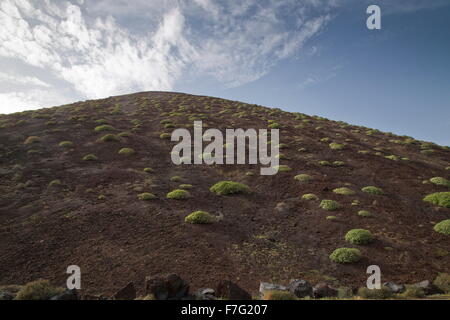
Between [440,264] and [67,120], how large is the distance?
52629mm

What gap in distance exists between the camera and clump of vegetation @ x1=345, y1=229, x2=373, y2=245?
16031 millimetres

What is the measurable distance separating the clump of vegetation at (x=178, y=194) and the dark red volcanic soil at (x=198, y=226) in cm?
55

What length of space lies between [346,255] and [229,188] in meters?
12.1

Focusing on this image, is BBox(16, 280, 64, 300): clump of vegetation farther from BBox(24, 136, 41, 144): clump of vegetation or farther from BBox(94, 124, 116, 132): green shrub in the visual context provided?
BBox(94, 124, 116, 132): green shrub

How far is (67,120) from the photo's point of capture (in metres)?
46.1

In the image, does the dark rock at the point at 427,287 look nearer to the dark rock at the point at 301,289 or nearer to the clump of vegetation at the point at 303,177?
the dark rock at the point at 301,289

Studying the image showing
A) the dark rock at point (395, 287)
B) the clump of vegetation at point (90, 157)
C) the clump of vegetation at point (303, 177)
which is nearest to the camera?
the dark rock at point (395, 287)

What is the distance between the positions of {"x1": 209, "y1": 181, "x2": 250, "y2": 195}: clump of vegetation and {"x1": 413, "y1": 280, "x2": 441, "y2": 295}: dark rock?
14665 mm

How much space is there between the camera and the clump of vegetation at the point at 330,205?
810 inches

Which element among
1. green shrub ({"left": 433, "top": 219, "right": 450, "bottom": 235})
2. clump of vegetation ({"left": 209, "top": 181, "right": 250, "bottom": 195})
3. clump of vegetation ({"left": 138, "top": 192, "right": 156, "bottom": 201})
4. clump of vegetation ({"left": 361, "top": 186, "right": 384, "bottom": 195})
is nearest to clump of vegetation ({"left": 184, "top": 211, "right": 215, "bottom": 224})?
clump of vegetation ({"left": 138, "top": 192, "right": 156, "bottom": 201})

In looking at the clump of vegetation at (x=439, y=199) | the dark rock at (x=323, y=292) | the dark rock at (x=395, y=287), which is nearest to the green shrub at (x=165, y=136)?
the clump of vegetation at (x=439, y=199)

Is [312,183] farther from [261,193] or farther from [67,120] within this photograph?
[67,120]
